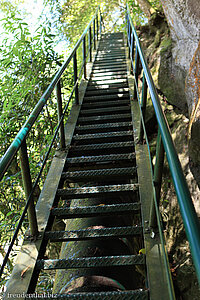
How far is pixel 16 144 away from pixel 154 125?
10.3ft

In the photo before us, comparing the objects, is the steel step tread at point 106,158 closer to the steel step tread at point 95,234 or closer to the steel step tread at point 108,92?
the steel step tread at point 95,234

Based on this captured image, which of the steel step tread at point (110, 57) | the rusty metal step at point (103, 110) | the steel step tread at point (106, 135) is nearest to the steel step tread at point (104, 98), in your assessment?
the rusty metal step at point (103, 110)

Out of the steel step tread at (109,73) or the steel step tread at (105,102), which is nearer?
the steel step tread at (105,102)

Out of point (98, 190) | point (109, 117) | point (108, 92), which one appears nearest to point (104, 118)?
point (109, 117)

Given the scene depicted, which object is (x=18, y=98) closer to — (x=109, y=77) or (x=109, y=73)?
(x=109, y=77)

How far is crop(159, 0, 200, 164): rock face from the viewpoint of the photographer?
2562 mm

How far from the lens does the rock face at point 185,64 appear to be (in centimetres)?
256

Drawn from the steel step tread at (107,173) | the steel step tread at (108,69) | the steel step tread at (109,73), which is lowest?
the steel step tread at (107,173)

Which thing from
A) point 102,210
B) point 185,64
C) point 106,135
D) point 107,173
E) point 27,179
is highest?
point 185,64

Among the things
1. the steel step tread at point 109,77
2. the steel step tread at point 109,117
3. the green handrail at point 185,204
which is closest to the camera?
the green handrail at point 185,204

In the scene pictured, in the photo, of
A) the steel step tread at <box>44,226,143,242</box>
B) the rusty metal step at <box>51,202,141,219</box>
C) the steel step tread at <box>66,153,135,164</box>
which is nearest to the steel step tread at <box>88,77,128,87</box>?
the steel step tread at <box>66,153,135,164</box>

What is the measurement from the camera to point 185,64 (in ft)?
11.0

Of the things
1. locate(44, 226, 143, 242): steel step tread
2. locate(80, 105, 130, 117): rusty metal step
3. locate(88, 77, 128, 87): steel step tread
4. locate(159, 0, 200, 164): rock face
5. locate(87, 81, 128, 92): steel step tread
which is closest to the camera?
locate(44, 226, 143, 242): steel step tread

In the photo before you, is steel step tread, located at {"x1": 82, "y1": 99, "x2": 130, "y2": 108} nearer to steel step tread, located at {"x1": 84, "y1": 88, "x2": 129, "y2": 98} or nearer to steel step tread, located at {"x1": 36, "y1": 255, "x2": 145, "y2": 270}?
steel step tread, located at {"x1": 84, "y1": 88, "x2": 129, "y2": 98}
